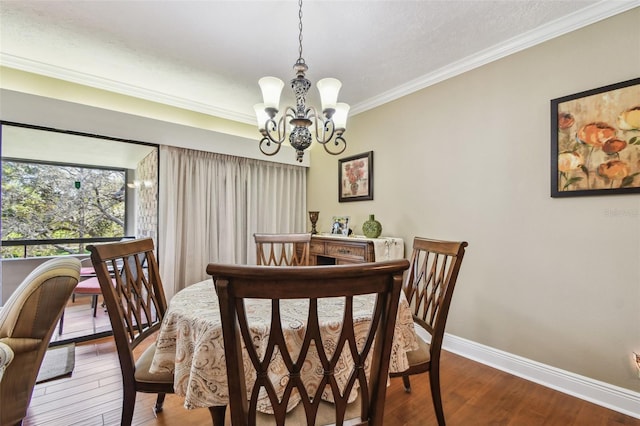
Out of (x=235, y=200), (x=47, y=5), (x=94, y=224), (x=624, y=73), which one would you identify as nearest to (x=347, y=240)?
(x=235, y=200)

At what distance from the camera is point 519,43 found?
2.15 m

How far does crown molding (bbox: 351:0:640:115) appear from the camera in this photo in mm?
1784

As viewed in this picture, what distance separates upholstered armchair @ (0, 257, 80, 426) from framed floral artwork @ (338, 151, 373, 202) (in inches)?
107

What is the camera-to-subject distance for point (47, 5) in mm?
1837

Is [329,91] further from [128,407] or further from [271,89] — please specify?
[128,407]

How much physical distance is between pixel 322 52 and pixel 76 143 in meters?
2.52

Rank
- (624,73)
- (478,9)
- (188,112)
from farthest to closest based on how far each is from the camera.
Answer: (188,112) → (478,9) → (624,73)

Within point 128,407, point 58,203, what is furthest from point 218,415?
point 58,203

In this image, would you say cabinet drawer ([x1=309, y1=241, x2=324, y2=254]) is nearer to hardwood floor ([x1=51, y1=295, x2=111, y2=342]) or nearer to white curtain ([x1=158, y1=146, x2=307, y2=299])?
white curtain ([x1=158, y1=146, x2=307, y2=299])

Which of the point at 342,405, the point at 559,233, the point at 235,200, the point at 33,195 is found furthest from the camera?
the point at 235,200

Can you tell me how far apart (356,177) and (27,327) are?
2.98 metres

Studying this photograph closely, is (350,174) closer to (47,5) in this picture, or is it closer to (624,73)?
(624,73)

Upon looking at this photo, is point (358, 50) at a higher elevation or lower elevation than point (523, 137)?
higher

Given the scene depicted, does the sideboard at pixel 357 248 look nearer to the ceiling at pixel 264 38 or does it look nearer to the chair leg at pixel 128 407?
the ceiling at pixel 264 38
